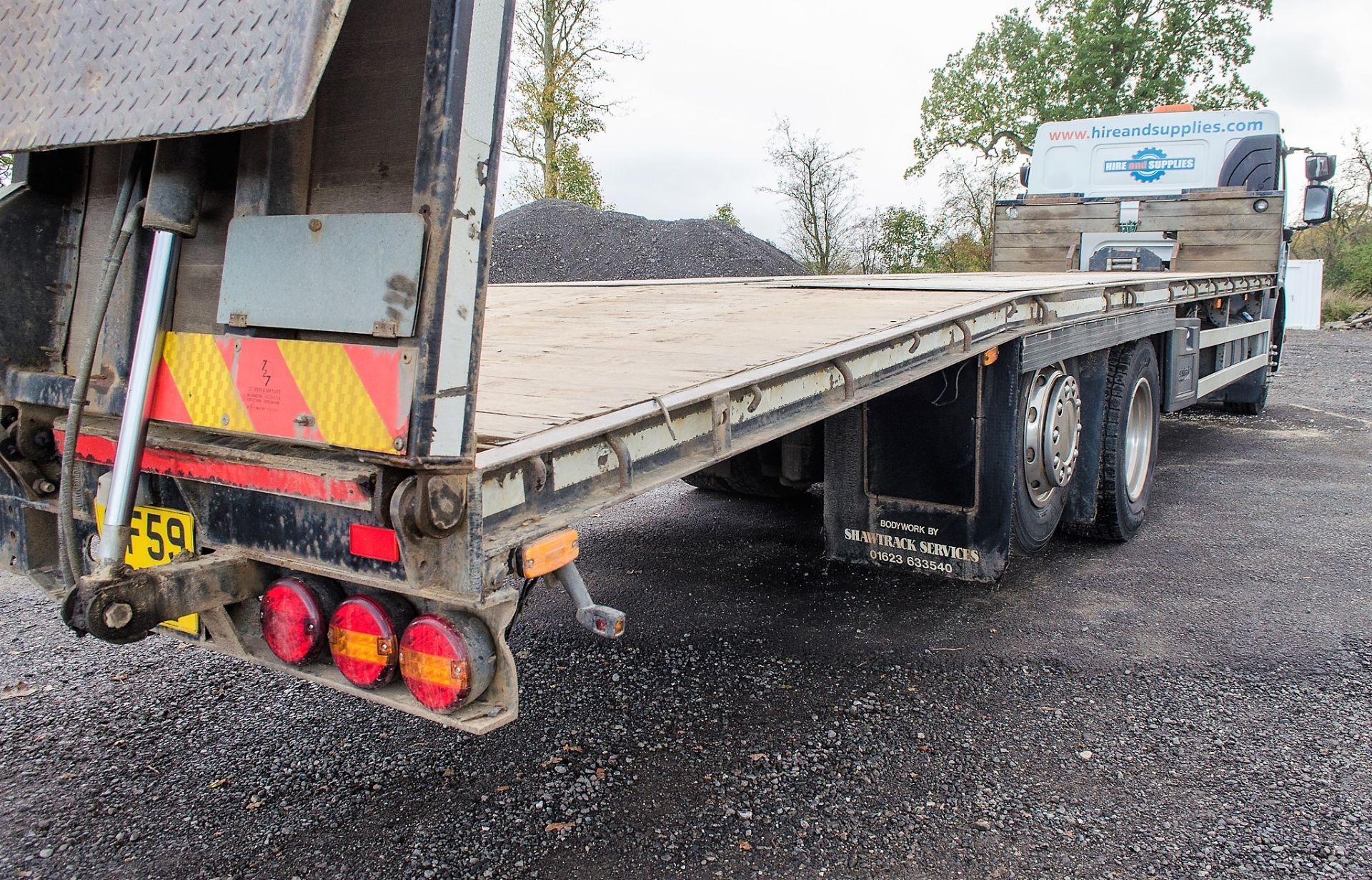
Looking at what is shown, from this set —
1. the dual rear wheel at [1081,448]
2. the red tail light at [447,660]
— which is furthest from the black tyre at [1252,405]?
the red tail light at [447,660]

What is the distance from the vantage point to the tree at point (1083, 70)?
29.3m

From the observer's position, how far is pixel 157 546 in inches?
91.6

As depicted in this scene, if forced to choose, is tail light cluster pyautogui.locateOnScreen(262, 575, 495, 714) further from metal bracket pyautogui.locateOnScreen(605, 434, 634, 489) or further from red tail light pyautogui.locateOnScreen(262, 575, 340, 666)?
metal bracket pyautogui.locateOnScreen(605, 434, 634, 489)

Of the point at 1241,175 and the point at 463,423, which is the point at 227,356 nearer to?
the point at 463,423

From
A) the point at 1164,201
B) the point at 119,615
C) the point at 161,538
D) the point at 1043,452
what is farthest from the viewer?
the point at 1164,201

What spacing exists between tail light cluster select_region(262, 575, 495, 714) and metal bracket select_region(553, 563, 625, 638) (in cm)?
22

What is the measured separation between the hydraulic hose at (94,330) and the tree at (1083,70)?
2947cm

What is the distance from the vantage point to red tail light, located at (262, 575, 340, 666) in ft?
6.98

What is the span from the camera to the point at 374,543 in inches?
76.0

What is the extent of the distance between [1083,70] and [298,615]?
3241 cm

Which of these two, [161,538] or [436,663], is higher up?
[161,538]

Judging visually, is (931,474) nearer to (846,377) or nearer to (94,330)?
(846,377)

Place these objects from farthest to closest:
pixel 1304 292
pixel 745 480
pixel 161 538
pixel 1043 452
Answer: pixel 1304 292 < pixel 745 480 < pixel 1043 452 < pixel 161 538

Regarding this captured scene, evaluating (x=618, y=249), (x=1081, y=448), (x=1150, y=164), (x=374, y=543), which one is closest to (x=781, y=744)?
(x=374, y=543)
